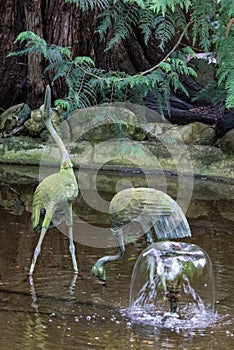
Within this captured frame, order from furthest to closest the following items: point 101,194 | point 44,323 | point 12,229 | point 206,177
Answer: point 206,177
point 101,194
point 12,229
point 44,323

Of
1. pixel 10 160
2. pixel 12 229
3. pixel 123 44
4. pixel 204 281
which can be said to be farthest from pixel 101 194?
pixel 123 44

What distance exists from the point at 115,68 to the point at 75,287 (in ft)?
17.6

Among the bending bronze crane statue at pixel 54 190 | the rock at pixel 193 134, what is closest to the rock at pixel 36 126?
the rock at pixel 193 134

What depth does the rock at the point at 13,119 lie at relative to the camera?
7891mm

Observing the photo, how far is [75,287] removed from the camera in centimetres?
311

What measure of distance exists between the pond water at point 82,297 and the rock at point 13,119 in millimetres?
3252

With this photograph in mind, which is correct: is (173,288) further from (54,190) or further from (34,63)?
(34,63)

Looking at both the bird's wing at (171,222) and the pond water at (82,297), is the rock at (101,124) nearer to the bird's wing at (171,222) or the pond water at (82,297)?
the pond water at (82,297)

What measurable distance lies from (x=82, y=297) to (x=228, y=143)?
4.40 meters

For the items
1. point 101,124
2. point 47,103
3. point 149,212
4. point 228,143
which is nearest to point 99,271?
point 149,212

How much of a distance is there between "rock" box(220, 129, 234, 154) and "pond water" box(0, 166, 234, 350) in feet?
7.85

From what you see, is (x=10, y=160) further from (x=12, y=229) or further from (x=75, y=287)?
(x=75, y=287)

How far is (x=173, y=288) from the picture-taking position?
8.91 feet

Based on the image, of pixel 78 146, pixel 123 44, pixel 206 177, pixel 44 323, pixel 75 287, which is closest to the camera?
pixel 44 323
